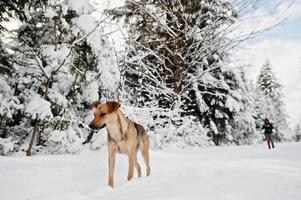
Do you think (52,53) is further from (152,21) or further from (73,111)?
(152,21)

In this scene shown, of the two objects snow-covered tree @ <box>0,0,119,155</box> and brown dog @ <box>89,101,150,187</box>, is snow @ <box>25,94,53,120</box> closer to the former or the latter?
snow-covered tree @ <box>0,0,119,155</box>

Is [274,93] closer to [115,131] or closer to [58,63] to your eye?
[58,63]

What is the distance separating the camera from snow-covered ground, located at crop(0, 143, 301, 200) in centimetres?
424

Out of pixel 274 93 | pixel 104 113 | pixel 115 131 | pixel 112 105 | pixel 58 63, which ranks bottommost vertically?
pixel 115 131

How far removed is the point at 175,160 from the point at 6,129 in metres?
8.66

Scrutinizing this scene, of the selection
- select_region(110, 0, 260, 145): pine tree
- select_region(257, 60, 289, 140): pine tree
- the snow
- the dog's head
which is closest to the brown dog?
the dog's head

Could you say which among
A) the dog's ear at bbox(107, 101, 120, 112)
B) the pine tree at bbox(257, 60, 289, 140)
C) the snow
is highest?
the pine tree at bbox(257, 60, 289, 140)

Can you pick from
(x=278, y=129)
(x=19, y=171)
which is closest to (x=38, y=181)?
(x=19, y=171)

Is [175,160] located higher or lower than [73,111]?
lower

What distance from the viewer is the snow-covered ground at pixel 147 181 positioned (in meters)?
4.24

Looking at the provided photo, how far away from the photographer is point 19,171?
7.70m

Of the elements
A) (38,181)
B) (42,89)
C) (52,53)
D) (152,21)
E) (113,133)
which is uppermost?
(152,21)

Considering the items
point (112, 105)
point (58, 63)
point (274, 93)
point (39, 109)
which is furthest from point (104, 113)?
point (274, 93)

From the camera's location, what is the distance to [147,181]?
5.97m
